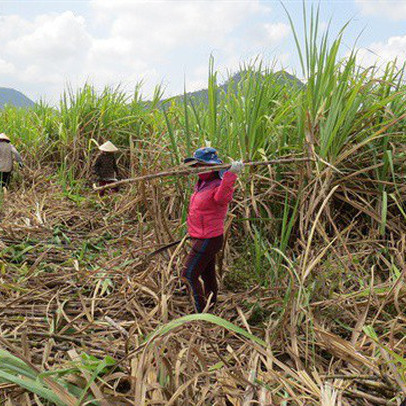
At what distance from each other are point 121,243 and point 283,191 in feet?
4.64

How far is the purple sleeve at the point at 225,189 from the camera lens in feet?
6.32

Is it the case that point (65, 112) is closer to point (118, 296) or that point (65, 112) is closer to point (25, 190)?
point (25, 190)

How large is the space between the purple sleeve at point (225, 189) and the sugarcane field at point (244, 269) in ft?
0.04

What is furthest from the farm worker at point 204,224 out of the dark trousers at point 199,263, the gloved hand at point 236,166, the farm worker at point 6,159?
the farm worker at point 6,159

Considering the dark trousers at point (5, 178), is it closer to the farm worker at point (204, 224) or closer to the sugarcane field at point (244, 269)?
the sugarcane field at point (244, 269)

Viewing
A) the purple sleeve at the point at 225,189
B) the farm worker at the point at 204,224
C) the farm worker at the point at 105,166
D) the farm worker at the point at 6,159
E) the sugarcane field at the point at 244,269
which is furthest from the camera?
the farm worker at the point at 6,159

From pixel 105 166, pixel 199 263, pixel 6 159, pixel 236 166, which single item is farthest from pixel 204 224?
pixel 6 159

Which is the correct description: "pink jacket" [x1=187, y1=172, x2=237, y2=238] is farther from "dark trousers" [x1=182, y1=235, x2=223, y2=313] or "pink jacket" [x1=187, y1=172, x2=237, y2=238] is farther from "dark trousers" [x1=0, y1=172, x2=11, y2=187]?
"dark trousers" [x1=0, y1=172, x2=11, y2=187]

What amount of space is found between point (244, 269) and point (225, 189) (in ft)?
1.88

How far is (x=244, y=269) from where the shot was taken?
226cm

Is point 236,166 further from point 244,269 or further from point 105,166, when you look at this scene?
point 105,166

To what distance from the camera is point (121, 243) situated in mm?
3066

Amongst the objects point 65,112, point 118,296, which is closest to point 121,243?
point 118,296

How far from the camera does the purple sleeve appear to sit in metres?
1.93
